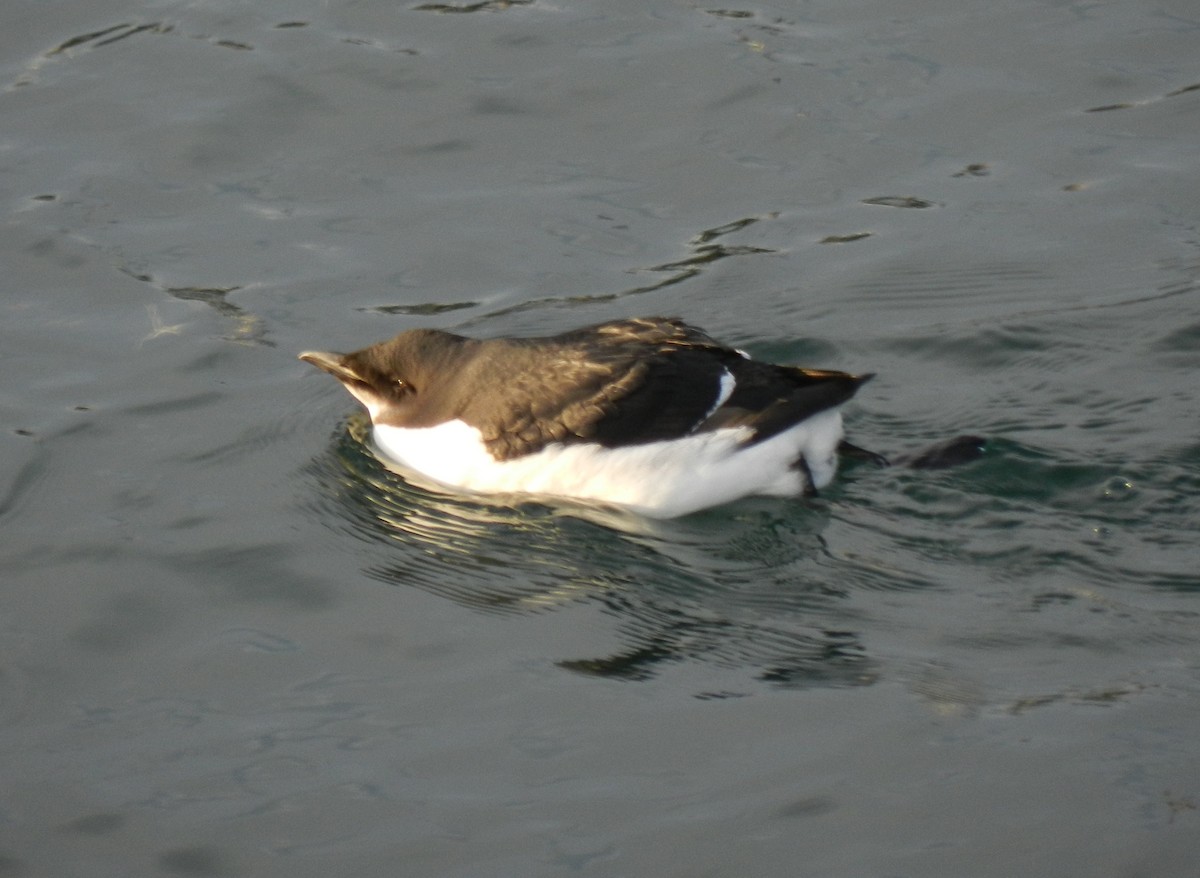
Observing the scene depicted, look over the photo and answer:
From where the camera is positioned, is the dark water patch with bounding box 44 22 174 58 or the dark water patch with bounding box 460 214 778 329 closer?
the dark water patch with bounding box 460 214 778 329

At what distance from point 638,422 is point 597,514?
0.40m

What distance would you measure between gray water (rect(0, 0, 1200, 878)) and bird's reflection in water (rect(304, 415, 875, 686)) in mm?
22

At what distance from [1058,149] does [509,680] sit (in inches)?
209

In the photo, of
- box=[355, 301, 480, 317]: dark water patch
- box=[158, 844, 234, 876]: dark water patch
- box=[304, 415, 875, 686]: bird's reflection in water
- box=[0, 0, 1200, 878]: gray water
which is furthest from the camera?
box=[355, 301, 480, 317]: dark water patch

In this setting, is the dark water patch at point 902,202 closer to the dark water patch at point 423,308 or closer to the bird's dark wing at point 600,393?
the dark water patch at point 423,308

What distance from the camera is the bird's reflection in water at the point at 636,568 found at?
18.1 feet

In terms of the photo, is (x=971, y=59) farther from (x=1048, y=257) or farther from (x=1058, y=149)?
(x=1048, y=257)

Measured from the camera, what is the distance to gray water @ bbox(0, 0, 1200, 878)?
4797 millimetres

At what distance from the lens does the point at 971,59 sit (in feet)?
32.9

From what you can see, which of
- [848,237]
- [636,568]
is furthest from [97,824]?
[848,237]

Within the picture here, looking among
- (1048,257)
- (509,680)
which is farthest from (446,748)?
(1048,257)

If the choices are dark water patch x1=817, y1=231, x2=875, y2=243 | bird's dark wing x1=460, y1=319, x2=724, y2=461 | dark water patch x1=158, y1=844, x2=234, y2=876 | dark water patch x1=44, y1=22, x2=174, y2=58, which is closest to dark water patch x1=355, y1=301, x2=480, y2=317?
bird's dark wing x1=460, y1=319, x2=724, y2=461

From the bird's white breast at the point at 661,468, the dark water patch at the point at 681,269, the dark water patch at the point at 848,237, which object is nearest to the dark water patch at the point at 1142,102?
the dark water patch at the point at 848,237

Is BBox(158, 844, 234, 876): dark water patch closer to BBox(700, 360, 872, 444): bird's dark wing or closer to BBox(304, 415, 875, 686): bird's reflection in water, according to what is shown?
BBox(304, 415, 875, 686): bird's reflection in water
